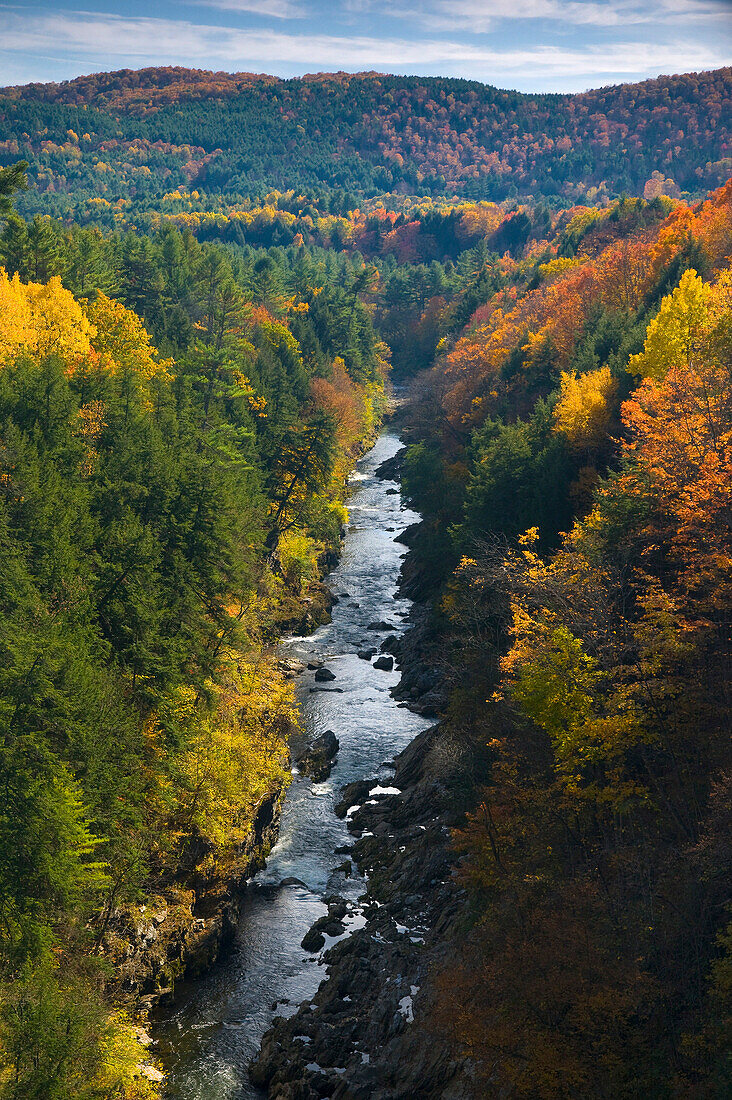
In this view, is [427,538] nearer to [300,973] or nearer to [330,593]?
[330,593]

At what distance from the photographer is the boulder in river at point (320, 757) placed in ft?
145

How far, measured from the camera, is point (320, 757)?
45062 millimetres

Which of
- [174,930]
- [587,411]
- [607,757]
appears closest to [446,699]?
[587,411]

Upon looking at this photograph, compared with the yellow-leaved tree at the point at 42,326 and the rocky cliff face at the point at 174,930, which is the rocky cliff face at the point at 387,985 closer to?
the rocky cliff face at the point at 174,930

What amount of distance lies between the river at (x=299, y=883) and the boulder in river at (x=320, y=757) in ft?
1.64

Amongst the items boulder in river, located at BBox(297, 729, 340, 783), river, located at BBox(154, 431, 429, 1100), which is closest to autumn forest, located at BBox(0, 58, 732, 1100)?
river, located at BBox(154, 431, 429, 1100)

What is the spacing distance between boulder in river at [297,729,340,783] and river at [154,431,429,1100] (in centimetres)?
50

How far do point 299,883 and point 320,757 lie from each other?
8.96 metres

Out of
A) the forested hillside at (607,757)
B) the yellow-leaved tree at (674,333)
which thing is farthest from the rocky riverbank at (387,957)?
the yellow-leaved tree at (674,333)

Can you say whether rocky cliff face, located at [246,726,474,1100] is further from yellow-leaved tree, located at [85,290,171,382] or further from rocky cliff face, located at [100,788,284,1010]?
yellow-leaved tree, located at [85,290,171,382]

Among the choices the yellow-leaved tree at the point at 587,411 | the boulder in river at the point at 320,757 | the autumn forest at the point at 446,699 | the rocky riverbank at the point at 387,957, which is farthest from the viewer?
the yellow-leaved tree at the point at 587,411

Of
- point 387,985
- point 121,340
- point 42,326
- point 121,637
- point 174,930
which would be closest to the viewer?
point 387,985

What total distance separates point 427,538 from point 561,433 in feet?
54.6

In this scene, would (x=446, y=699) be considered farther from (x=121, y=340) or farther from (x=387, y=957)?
(x=121, y=340)
